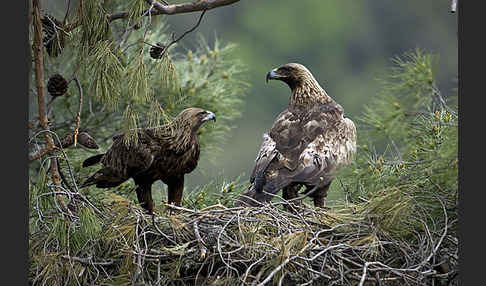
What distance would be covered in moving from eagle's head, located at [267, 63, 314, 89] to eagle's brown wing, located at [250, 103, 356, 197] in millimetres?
184

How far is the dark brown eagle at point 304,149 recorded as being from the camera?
11.9 ft

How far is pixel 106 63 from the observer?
3.27 metres

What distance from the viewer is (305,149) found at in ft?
12.1

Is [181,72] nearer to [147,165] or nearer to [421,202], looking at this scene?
[147,165]

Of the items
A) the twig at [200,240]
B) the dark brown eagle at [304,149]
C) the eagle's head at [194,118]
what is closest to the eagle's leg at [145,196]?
the eagle's head at [194,118]

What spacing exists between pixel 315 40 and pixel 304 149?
12.9 metres

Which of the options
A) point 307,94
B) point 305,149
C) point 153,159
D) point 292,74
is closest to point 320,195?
point 305,149

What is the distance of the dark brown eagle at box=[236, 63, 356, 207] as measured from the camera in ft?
11.9

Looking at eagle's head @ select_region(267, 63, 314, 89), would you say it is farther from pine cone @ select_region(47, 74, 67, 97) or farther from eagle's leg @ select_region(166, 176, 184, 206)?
pine cone @ select_region(47, 74, 67, 97)

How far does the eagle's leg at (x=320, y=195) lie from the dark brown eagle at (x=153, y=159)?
577mm

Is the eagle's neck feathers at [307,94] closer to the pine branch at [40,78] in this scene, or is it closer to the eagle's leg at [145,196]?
the eagle's leg at [145,196]

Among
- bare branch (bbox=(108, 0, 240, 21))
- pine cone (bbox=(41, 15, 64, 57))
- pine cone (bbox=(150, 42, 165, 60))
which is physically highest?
bare branch (bbox=(108, 0, 240, 21))

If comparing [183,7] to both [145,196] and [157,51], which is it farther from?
[145,196]

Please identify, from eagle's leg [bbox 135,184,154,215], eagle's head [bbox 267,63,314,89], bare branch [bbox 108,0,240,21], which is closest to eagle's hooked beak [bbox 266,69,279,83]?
eagle's head [bbox 267,63,314,89]
